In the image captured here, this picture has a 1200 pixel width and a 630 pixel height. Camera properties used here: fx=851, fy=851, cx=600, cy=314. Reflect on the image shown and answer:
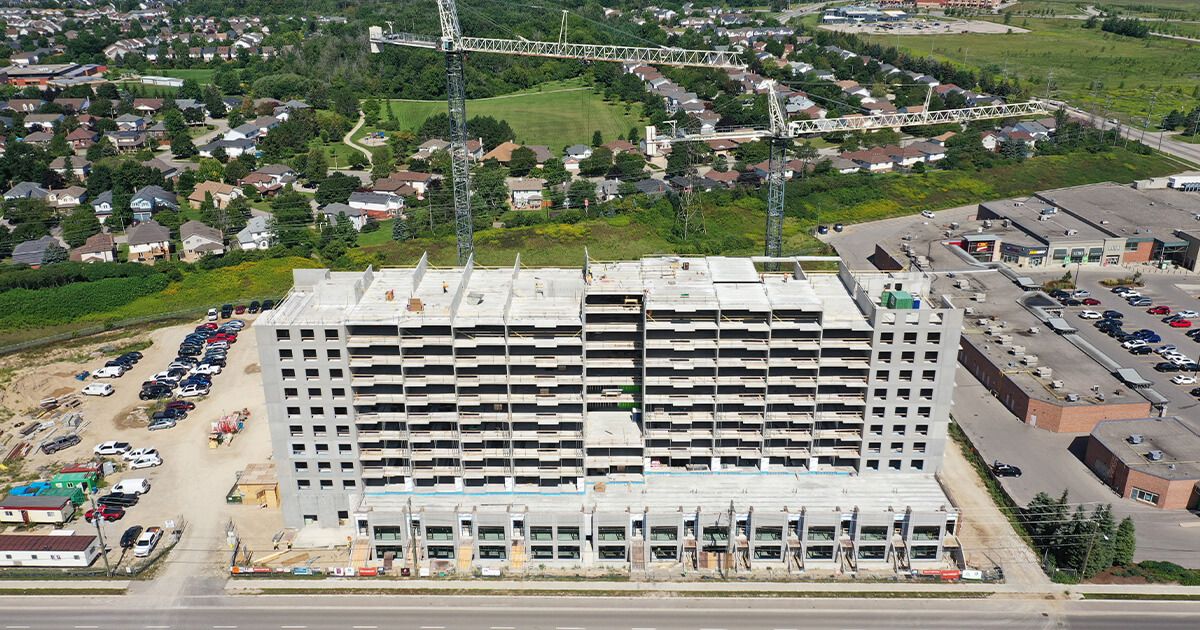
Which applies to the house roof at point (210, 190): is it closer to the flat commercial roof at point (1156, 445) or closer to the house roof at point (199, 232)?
the house roof at point (199, 232)

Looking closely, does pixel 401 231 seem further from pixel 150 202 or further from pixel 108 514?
pixel 108 514

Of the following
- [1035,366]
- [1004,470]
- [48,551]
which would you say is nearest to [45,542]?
[48,551]

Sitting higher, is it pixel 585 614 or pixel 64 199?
pixel 64 199

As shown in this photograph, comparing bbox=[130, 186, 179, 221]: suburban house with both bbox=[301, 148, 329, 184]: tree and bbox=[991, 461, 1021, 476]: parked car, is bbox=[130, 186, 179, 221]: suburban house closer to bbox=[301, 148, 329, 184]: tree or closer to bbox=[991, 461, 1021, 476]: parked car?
bbox=[301, 148, 329, 184]: tree

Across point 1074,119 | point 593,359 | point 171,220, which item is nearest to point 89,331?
point 171,220

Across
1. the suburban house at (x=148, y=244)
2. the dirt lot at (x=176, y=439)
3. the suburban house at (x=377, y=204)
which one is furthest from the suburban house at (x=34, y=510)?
the suburban house at (x=377, y=204)
